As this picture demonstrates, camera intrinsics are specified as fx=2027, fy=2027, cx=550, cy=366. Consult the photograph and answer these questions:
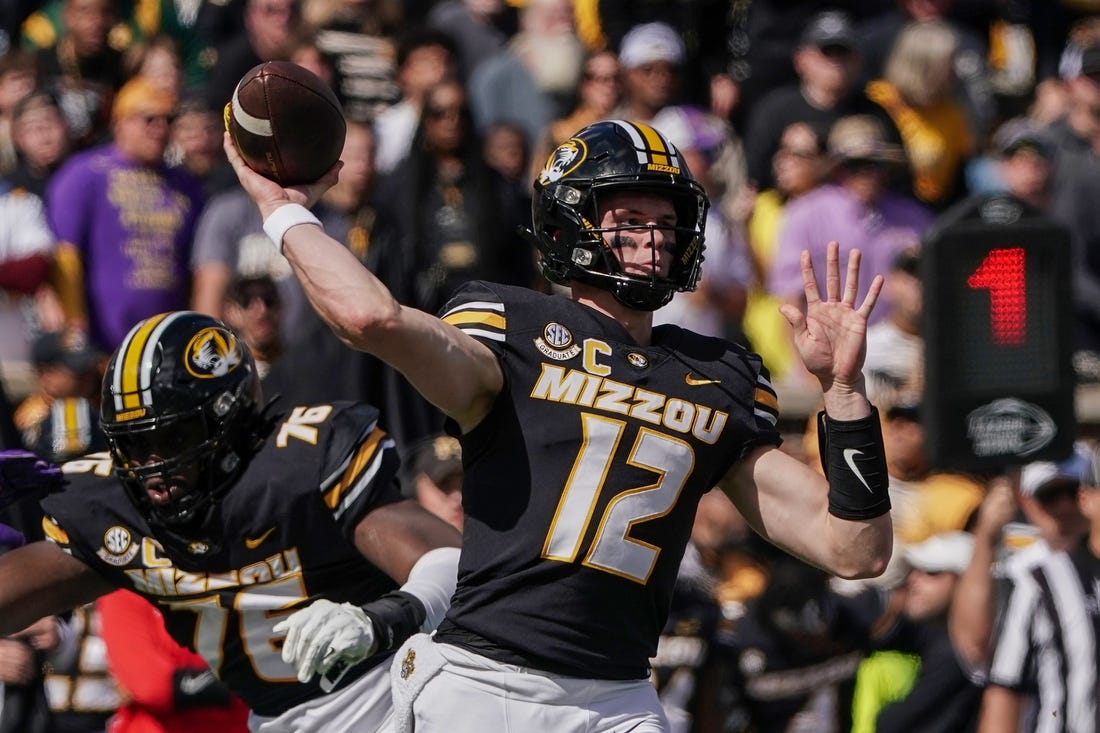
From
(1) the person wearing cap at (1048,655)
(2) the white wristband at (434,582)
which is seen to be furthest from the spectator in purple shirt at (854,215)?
(2) the white wristband at (434,582)

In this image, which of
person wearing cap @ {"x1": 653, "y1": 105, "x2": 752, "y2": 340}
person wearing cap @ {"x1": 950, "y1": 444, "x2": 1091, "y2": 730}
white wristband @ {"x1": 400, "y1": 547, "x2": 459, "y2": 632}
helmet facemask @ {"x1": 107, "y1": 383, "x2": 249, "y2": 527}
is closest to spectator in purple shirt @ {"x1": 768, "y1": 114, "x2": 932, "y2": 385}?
person wearing cap @ {"x1": 653, "y1": 105, "x2": 752, "y2": 340}

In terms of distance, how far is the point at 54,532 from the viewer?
18.1ft

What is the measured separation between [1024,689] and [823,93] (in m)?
4.08

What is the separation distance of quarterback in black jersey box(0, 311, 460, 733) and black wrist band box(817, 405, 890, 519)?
1.25 m

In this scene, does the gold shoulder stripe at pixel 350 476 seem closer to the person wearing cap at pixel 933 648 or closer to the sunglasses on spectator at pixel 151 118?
the person wearing cap at pixel 933 648

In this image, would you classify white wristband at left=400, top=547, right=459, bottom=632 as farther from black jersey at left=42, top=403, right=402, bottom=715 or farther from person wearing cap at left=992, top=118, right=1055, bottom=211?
person wearing cap at left=992, top=118, right=1055, bottom=211

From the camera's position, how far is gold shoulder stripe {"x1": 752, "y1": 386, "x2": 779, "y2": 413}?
466cm

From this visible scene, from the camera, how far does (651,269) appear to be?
4566 mm

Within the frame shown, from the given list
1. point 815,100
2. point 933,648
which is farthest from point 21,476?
point 815,100

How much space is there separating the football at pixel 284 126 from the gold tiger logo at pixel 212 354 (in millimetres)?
1153

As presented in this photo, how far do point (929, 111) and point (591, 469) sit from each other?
718 centimetres

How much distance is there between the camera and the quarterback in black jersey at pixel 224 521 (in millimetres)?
5375

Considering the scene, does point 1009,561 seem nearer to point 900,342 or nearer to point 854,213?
point 900,342

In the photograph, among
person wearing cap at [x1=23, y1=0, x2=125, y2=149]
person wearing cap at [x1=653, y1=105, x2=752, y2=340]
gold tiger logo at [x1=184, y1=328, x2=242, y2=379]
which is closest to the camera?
gold tiger logo at [x1=184, y1=328, x2=242, y2=379]
